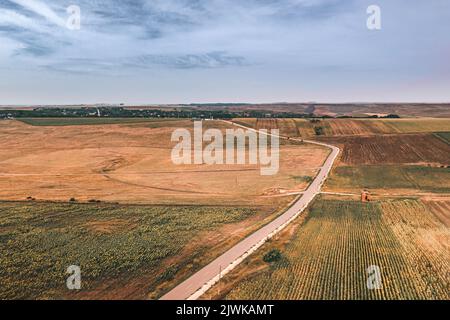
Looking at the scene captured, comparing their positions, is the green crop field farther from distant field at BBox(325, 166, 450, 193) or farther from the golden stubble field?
distant field at BBox(325, 166, 450, 193)

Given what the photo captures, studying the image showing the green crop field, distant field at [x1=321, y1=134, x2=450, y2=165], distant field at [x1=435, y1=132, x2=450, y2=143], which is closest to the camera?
the green crop field

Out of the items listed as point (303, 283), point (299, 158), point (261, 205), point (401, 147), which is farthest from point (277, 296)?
point (401, 147)

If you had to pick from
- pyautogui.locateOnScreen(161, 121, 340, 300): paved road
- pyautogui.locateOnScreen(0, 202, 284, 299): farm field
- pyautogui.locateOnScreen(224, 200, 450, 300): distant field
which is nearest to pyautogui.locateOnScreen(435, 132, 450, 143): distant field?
pyautogui.locateOnScreen(224, 200, 450, 300): distant field

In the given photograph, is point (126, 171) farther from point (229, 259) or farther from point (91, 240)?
point (229, 259)

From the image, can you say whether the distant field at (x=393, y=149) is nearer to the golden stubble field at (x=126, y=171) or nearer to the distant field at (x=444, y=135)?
the distant field at (x=444, y=135)

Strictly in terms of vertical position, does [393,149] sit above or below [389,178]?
above

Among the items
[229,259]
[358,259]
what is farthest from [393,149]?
[229,259]
